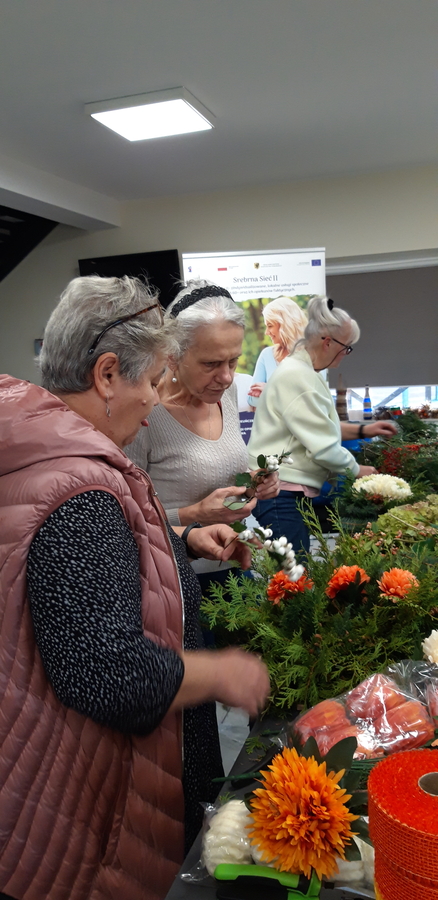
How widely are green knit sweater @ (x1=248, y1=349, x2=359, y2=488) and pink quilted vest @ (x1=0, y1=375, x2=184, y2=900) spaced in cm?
181

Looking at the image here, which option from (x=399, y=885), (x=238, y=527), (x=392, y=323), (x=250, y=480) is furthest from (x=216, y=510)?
(x=392, y=323)

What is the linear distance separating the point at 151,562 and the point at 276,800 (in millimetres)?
401

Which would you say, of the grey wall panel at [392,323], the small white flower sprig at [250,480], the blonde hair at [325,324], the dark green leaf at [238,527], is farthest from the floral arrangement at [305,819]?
the grey wall panel at [392,323]

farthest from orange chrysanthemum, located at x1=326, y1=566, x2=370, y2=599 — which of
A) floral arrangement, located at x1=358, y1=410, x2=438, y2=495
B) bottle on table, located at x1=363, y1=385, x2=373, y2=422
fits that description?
bottle on table, located at x1=363, y1=385, x2=373, y2=422

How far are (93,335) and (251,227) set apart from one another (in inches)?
207

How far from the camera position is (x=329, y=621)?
49.1 inches

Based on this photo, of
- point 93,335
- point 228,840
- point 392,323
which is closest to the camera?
point 228,840

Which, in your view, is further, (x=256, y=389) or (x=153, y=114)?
(x=256, y=389)

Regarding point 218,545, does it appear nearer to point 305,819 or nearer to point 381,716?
point 381,716

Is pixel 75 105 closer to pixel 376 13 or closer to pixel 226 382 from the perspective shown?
pixel 376 13

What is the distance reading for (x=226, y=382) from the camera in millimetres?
2006

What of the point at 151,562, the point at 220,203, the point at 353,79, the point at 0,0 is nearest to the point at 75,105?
the point at 0,0

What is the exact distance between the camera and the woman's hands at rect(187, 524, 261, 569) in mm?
1582

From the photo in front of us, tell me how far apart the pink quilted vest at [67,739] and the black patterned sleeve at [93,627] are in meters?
0.04
